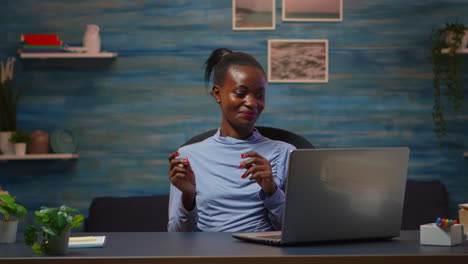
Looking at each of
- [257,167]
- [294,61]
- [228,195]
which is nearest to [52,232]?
[257,167]

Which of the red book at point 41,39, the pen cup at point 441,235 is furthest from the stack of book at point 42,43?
the pen cup at point 441,235

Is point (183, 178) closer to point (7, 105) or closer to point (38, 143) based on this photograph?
point (38, 143)

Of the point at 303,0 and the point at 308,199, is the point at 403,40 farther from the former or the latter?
the point at 308,199

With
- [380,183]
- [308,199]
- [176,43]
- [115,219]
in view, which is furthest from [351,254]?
[176,43]

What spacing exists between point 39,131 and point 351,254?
2.67 metres

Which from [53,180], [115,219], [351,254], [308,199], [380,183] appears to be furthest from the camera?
[53,180]

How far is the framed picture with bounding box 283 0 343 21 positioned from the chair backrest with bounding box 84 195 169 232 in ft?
4.38

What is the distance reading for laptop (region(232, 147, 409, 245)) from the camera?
4.33 ft

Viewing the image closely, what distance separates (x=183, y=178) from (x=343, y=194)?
1.96 ft

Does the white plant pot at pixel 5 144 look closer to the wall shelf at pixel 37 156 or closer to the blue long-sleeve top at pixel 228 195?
the wall shelf at pixel 37 156

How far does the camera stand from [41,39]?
3488 millimetres

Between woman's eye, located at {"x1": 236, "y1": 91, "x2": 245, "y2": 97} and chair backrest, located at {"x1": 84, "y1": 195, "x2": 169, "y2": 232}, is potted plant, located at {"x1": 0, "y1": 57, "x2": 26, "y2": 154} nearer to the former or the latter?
chair backrest, located at {"x1": 84, "y1": 195, "x2": 169, "y2": 232}

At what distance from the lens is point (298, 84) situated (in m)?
3.64

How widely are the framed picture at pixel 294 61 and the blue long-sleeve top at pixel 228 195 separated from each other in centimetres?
151
